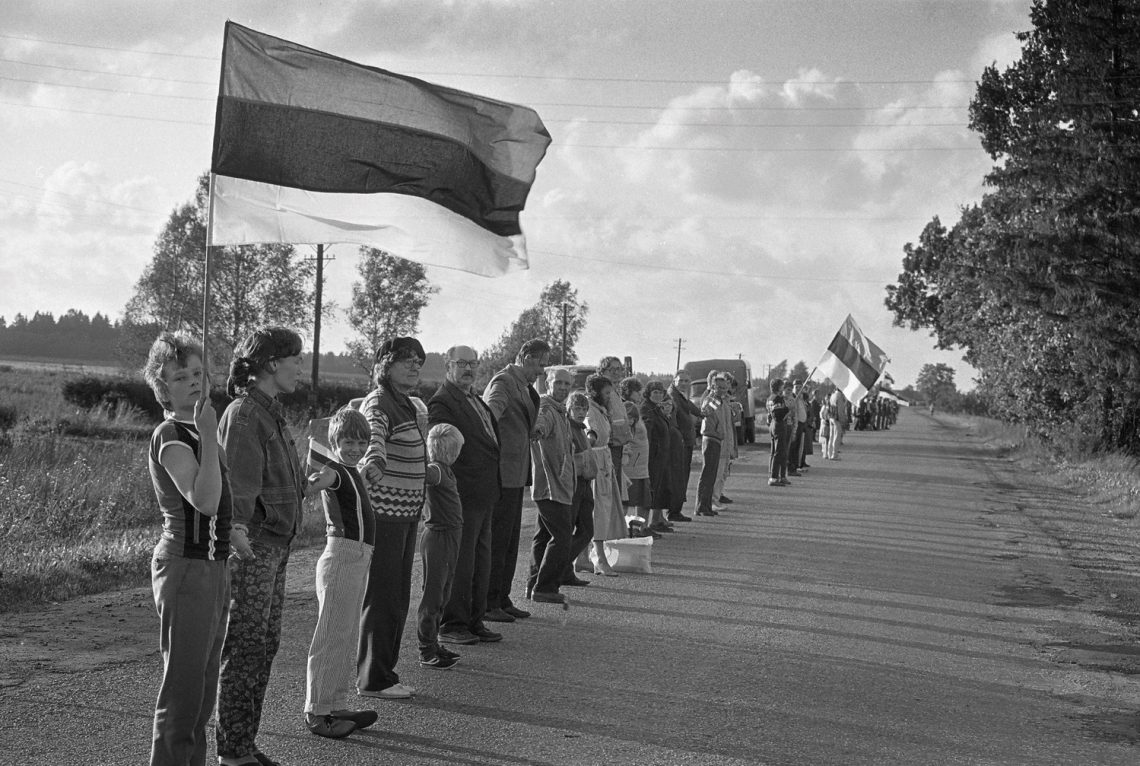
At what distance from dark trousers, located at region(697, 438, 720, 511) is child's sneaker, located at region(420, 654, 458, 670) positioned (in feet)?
31.5

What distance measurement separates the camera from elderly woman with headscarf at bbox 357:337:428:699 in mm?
6207

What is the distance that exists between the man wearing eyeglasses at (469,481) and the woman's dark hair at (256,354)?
2.38m

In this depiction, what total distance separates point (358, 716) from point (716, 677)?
2.41m

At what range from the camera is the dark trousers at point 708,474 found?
1628 cm

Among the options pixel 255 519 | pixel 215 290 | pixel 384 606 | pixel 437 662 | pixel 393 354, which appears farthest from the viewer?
pixel 215 290

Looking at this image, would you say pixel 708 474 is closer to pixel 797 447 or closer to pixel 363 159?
pixel 797 447

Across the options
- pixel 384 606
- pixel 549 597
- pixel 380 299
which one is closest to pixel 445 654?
pixel 384 606

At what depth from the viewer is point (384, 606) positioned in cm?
623

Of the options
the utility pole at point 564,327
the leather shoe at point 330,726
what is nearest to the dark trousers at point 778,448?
the leather shoe at point 330,726

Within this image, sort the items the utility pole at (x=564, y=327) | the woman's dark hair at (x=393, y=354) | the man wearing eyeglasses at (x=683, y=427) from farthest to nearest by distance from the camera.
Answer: the utility pole at (x=564, y=327)
the man wearing eyeglasses at (x=683, y=427)
the woman's dark hair at (x=393, y=354)

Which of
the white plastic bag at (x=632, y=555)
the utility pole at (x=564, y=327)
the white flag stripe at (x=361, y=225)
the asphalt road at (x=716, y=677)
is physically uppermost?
the utility pole at (x=564, y=327)

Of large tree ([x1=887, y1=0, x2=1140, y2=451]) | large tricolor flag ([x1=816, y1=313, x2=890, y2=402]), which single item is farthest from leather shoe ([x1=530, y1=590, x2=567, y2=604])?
large tree ([x1=887, y1=0, x2=1140, y2=451])

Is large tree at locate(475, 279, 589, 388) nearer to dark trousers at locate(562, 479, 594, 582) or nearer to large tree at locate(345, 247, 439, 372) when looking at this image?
large tree at locate(345, 247, 439, 372)

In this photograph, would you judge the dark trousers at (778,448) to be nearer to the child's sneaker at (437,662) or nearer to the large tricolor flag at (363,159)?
the large tricolor flag at (363,159)
